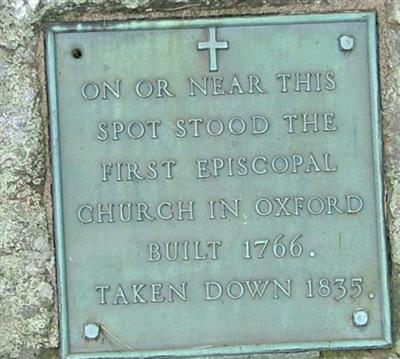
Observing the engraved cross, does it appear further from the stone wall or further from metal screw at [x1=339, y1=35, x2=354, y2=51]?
metal screw at [x1=339, y1=35, x2=354, y2=51]

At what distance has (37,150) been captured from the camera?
1.95 meters

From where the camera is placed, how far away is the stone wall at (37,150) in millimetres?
1954

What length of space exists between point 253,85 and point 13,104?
1.67ft

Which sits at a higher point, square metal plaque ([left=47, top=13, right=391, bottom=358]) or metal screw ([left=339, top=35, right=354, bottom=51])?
metal screw ([left=339, top=35, right=354, bottom=51])

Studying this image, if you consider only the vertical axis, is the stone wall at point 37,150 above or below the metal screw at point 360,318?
above

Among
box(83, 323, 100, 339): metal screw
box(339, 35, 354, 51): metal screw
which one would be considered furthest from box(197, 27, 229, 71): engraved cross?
box(83, 323, 100, 339): metal screw

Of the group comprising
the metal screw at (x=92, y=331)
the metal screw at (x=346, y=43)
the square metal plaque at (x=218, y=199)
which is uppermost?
the metal screw at (x=346, y=43)

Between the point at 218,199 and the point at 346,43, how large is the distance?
0.42m

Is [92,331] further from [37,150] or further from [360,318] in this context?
[360,318]

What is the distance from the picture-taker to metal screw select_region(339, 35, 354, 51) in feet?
6.34

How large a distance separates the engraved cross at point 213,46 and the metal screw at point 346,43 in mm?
240

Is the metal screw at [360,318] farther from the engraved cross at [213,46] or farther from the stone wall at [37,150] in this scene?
the engraved cross at [213,46]

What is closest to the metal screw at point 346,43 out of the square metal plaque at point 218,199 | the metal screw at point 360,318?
the square metal plaque at point 218,199

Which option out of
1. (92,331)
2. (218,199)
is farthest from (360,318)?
(92,331)
